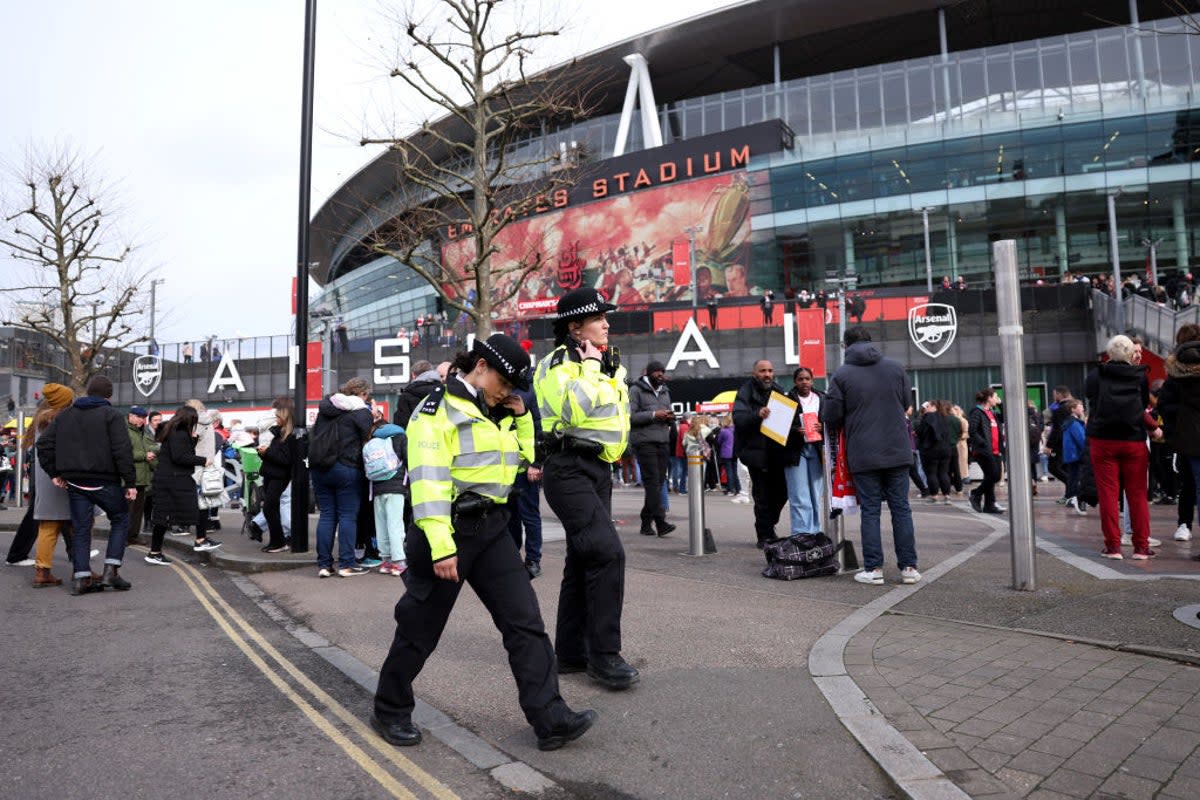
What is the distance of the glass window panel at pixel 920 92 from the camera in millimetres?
42938

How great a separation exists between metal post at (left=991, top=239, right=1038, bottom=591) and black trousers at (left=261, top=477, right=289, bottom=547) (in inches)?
281

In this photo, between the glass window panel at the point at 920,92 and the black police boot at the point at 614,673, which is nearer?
the black police boot at the point at 614,673

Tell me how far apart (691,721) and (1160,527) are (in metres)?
8.41

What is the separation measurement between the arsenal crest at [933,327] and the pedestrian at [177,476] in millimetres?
26677

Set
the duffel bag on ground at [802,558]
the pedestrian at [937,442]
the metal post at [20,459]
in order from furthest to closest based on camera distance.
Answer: the metal post at [20,459]
the pedestrian at [937,442]
the duffel bag on ground at [802,558]

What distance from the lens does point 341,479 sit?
7758 millimetres

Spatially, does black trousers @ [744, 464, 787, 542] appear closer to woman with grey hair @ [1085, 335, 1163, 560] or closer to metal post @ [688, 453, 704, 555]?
metal post @ [688, 453, 704, 555]

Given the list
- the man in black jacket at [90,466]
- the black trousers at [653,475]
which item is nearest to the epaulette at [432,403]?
the man in black jacket at [90,466]

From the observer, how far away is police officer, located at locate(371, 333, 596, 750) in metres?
3.36

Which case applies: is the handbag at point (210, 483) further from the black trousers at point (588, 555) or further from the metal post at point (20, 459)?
the metal post at point (20, 459)

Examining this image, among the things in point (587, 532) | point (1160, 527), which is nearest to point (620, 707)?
point (587, 532)

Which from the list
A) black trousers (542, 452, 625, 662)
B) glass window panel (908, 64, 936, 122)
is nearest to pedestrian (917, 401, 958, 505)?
black trousers (542, 452, 625, 662)

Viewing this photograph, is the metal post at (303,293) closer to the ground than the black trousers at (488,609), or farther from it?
farther from it

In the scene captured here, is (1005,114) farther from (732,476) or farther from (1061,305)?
(732,476)
